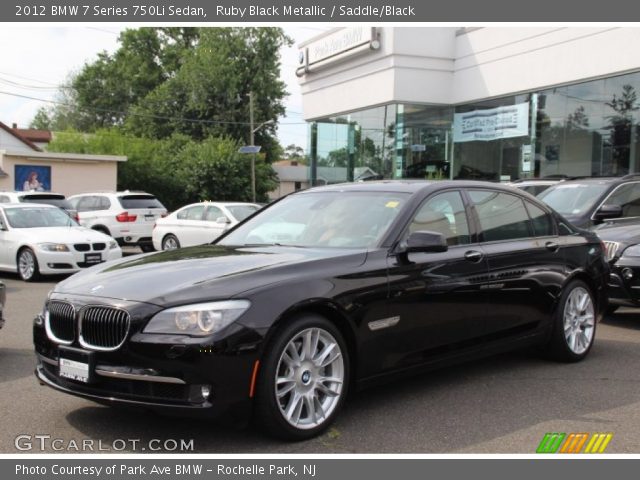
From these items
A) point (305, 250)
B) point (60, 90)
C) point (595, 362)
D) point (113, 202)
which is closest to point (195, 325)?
point (305, 250)

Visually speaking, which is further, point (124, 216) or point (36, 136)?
point (36, 136)

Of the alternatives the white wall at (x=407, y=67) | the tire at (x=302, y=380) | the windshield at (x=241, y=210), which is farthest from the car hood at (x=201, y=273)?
the white wall at (x=407, y=67)

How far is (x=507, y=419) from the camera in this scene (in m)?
4.66

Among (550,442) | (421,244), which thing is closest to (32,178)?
(421,244)

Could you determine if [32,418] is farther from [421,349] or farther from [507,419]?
[507,419]

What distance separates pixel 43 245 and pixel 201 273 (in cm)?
951

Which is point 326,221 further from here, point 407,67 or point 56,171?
point 56,171

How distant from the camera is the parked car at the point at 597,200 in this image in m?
9.90

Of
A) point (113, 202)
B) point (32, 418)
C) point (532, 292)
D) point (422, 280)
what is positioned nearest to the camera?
point (32, 418)

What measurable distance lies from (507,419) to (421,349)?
726mm

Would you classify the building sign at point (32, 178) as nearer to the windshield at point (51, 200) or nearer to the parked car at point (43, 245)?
the windshield at point (51, 200)

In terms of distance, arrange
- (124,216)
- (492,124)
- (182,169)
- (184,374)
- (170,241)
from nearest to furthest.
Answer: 1. (184,374)
2. (170,241)
3. (124,216)
4. (492,124)
5. (182,169)

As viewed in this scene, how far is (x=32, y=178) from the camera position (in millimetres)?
28844

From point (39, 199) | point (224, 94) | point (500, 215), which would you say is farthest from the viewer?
point (224, 94)
